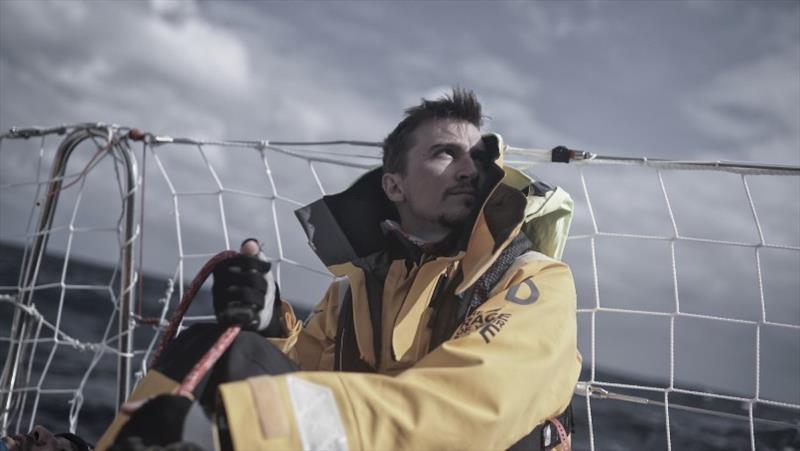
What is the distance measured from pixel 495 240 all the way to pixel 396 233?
21.2 inches

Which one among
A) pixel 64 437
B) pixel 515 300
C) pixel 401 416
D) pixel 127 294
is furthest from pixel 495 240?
pixel 127 294

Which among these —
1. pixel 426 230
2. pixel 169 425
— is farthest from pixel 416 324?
pixel 169 425

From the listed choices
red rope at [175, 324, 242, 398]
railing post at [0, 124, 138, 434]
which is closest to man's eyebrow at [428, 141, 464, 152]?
red rope at [175, 324, 242, 398]

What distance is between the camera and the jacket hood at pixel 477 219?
1971 mm

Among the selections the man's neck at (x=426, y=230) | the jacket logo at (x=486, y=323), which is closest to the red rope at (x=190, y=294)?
the jacket logo at (x=486, y=323)

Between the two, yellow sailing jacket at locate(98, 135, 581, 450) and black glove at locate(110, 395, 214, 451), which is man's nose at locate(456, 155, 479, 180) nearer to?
yellow sailing jacket at locate(98, 135, 581, 450)

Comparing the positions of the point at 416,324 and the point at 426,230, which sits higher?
the point at 426,230

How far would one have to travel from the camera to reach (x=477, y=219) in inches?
78.8

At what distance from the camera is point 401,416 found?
1272mm

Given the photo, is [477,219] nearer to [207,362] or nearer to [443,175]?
[443,175]

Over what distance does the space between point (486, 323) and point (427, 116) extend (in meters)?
1.25

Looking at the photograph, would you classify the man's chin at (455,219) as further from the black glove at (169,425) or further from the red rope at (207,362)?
the black glove at (169,425)

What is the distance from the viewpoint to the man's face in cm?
229

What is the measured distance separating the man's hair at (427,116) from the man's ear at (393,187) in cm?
3
